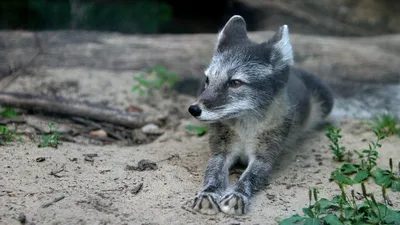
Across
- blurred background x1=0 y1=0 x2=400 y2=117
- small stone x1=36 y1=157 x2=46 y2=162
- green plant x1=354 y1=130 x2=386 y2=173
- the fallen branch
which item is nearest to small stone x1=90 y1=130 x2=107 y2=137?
the fallen branch

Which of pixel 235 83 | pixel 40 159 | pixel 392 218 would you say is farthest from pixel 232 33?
pixel 392 218

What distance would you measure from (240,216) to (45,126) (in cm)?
269

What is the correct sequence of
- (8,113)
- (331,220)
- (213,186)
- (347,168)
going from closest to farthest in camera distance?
1. (331,220)
2. (213,186)
3. (347,168)
4. (8,113)

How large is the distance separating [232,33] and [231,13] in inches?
147

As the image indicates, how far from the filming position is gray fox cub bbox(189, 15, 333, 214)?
4660 millimetres

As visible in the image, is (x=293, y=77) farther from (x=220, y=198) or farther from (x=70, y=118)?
(x=70, y=118)

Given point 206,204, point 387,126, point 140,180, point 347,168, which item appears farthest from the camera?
point 387,126

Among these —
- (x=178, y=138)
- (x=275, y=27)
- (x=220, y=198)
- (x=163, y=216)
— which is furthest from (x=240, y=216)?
(x=275, y=27)

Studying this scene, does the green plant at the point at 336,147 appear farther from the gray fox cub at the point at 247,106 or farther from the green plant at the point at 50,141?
the green plant at the point at 50,141

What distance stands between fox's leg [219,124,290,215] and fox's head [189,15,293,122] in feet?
1.05

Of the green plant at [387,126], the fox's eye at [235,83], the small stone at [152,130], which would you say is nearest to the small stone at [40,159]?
the small stone at [152,130]

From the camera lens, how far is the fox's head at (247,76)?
4723mm

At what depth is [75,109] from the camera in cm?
609

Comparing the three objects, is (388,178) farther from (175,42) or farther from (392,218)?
(175,42)
